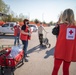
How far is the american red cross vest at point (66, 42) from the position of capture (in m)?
3.68

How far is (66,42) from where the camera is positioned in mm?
3709

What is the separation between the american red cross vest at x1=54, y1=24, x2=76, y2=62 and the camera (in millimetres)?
3678

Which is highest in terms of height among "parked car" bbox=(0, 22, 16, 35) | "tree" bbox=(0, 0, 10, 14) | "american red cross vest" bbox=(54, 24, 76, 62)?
"tree" bbox=(0, 0, 10, 14)

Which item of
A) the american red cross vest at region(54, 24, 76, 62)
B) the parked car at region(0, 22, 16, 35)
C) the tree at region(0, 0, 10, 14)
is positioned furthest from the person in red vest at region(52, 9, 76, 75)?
the tree at region(0, 0, 10, 14)

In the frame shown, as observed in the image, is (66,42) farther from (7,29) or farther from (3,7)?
(3,7)

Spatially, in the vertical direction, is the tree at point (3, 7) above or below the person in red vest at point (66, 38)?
above

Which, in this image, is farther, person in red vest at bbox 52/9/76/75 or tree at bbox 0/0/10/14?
tree at bbox 0/0/10/14

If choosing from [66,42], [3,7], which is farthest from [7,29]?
[3,7]

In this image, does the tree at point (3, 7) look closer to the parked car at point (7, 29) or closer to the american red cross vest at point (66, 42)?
the parked car at point (7, 29)

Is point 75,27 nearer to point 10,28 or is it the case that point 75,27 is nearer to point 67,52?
point 67,52

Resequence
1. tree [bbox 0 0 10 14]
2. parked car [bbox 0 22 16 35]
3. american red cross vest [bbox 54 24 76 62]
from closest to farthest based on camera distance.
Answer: american red cross vest [bbox 54 24 76 62]
parked car [bbox 0 22 16 35]
tree [bbox 0 0 10 14]

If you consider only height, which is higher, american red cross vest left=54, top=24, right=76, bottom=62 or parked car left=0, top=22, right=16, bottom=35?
american red cross vest left=54, top=24, right=76, bottom=62

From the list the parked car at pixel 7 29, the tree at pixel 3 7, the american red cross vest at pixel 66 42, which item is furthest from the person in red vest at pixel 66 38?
the tree at pixel 3 7

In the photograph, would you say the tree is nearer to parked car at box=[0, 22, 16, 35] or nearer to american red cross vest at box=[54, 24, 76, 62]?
parked car at box=[0, 22, 16, 35]
